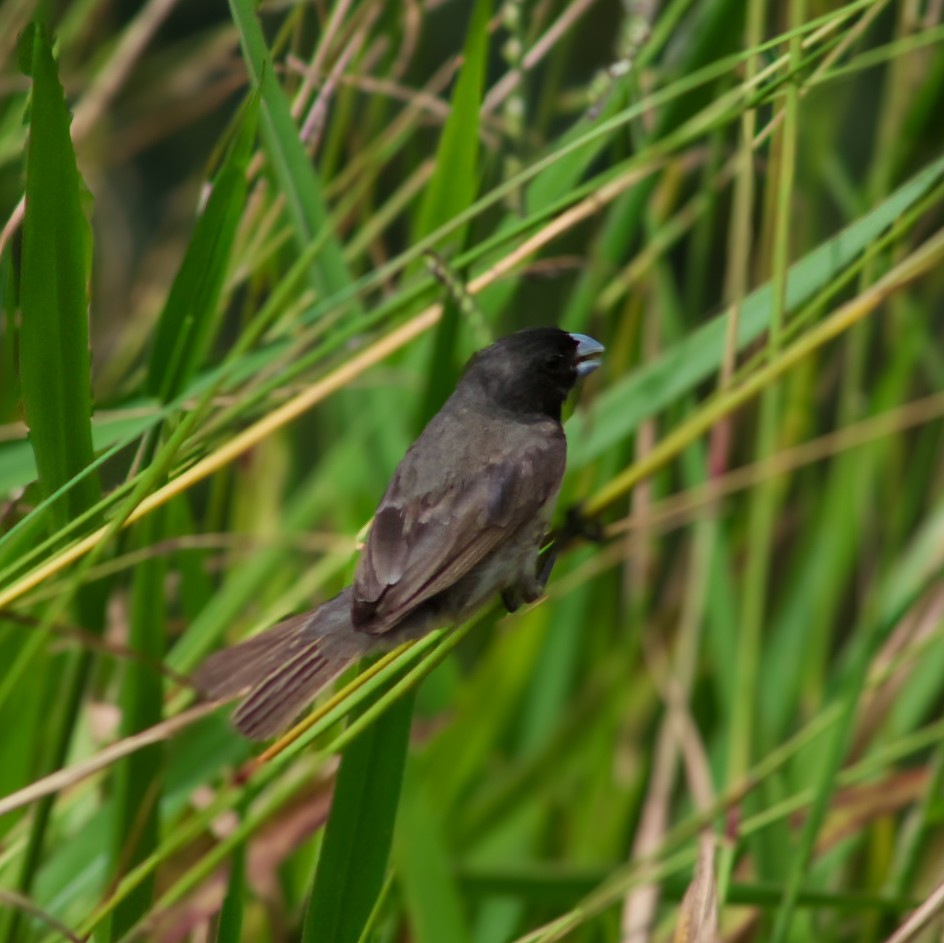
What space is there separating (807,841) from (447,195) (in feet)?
3.46

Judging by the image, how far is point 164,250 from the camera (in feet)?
11.2

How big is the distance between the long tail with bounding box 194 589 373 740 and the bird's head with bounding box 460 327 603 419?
1.47 ft

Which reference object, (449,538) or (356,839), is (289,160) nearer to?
(449,538)

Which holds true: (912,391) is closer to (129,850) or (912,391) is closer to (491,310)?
(491,310)

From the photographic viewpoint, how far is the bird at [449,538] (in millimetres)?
1881

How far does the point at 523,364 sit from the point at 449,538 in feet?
1.31

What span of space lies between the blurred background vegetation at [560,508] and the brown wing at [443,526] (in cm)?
8

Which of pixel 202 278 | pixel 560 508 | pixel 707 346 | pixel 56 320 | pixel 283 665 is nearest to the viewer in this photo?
pixel 56 320

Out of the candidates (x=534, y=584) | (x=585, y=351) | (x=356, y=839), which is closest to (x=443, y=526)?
(x=534, y=584)

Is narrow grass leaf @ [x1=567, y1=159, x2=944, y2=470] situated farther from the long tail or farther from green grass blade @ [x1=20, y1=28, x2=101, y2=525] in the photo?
green grass blade @ [x1=20, y1=28, x2=101, y2=525]

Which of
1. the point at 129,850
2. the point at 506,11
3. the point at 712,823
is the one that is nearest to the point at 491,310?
the point at 506,11

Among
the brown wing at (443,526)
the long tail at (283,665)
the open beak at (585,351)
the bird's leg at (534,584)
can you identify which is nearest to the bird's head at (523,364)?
the open beak at (585,351)

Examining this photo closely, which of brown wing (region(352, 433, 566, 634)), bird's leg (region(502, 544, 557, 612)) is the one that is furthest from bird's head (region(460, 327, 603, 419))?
bird's leg (region(502, 544, 557, 612))

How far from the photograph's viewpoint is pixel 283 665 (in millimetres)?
1916
